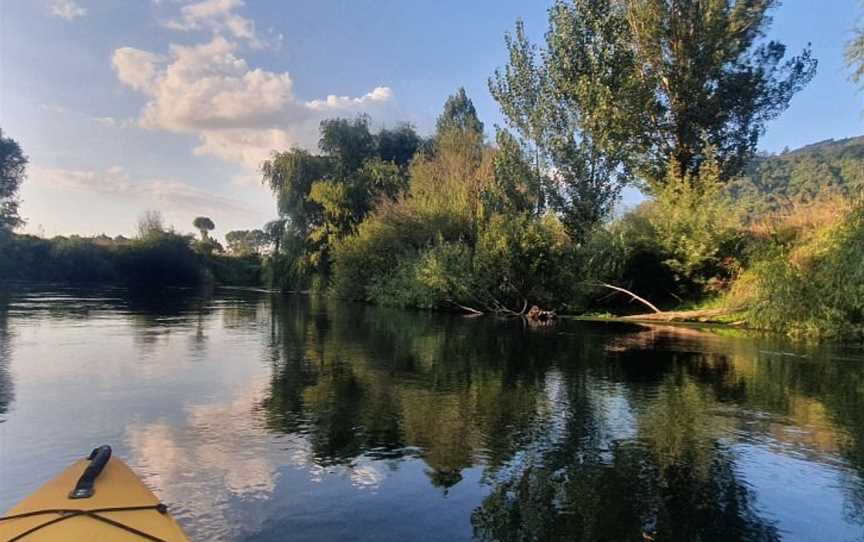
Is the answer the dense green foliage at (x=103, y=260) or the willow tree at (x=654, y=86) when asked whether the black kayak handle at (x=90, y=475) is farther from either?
the dense green foliage at (x=103, y=260)

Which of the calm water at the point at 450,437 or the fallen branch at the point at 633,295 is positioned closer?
the calm water at the point at 450,437

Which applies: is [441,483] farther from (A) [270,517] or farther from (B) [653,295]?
(B) [653,295]

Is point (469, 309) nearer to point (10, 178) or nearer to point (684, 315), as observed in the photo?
point (684, 315)

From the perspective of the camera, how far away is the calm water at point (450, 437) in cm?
541

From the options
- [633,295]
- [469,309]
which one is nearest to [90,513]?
[633,295]

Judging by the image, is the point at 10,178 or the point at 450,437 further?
the point at 10,178

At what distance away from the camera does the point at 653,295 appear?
1228 inches

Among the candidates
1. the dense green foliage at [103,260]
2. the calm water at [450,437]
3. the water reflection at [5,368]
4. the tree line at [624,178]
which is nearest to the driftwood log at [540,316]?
the tree line at [624,178]

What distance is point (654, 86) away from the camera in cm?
2930

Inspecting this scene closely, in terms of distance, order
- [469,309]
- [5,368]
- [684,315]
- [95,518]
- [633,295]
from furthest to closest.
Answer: [469,309] < [633,295] < [684,315] < [5,368] < [95,518]

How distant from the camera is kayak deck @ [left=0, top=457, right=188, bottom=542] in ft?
11.8

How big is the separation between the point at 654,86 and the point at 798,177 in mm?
49767

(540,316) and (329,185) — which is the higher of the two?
(329,185)

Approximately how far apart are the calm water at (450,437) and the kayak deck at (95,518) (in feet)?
3.19
